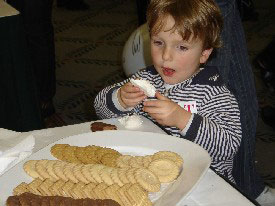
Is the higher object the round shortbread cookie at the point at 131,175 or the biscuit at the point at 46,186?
the round shortbread cookie at the point at 131,175

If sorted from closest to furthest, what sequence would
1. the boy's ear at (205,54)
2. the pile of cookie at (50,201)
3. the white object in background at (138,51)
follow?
the pile of cookie at (50,201) < the boy's ear at (205,54) < the white object in background at (138,51)

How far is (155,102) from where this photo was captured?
54.2 inches

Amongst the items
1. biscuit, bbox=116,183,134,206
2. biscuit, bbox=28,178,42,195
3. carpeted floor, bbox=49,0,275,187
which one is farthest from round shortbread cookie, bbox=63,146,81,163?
carpeted floor, bbox=49,0,275,187

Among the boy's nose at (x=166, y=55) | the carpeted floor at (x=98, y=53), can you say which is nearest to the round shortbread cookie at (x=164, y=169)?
the boy's nose at (x=166, y=55)

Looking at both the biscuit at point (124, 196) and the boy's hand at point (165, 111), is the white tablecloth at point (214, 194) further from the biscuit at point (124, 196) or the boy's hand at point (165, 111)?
the boy's hand at point (165, 111)

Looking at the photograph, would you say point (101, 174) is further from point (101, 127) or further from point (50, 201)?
point (101, 127)

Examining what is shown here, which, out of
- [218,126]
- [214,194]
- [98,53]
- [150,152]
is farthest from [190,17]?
[98,53]

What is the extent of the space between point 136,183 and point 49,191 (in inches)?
7.0

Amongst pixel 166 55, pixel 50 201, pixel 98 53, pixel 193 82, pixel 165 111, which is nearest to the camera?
pixel 50 201

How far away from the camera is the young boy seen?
1.46 metres

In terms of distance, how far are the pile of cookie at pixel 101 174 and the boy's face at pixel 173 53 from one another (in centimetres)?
39

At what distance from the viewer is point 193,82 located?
162 centimetres

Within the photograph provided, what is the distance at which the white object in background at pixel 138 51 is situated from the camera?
2.56 metres

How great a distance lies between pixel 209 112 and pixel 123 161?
0.46 meters
